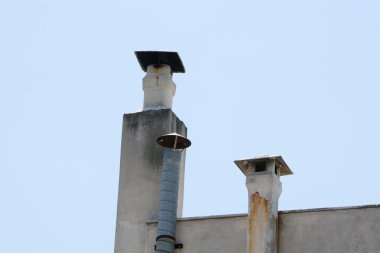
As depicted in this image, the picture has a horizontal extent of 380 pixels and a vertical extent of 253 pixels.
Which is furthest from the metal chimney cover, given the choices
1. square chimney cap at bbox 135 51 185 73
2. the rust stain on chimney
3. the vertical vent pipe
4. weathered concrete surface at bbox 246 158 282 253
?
square chimney cap at bbox 135 51 185 73

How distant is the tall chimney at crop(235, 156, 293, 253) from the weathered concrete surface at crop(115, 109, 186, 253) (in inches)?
66.4

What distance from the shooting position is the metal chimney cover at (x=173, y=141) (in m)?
24.0

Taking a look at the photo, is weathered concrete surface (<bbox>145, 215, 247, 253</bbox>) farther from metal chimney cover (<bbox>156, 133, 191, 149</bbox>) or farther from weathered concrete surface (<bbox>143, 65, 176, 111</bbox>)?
weathered concrete surface (<bbox>143, 65, 176, 111</bbox>)

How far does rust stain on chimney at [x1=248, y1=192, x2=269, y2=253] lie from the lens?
891 inches

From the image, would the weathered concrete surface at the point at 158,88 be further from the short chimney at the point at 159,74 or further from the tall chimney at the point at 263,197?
the tall chimney at the point at 263,197

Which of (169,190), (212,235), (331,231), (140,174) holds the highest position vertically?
(140,174)

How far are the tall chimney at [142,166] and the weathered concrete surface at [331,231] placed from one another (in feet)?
7.54

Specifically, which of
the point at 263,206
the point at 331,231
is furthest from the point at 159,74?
the point at 331,231

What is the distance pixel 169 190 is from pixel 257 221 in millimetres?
1872

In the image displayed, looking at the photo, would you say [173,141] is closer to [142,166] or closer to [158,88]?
[142,166]

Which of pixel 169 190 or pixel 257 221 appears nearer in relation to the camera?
pixel 257 221

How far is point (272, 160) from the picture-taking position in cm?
2308

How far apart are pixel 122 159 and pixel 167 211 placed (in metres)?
1.66

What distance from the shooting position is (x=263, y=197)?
2295cm
